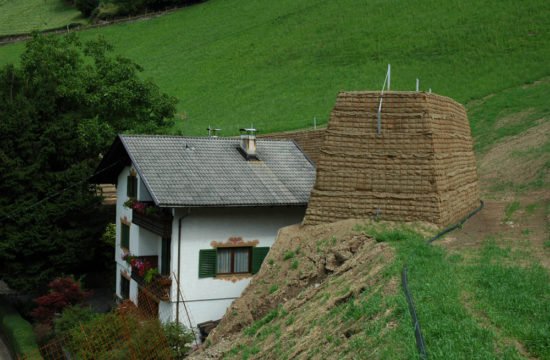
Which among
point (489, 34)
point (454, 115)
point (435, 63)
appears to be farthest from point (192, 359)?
point (489, 34)

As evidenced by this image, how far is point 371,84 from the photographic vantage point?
45.7 meters

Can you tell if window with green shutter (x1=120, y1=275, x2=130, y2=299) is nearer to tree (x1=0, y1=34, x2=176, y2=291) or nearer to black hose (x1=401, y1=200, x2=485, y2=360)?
tree (x1=0, y1=34, x2=176, y2=291)

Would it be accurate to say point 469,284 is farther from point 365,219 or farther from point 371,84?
point 371,84

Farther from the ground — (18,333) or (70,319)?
(70,319)

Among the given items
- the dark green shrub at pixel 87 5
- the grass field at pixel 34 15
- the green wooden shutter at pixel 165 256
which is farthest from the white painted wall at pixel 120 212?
the dark green shrub at pixel 87 5

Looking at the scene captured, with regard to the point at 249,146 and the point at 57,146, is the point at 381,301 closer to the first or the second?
the point at 249,146

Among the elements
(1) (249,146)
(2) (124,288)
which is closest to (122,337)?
(2) (124,288)

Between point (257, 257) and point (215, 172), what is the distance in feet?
10.6

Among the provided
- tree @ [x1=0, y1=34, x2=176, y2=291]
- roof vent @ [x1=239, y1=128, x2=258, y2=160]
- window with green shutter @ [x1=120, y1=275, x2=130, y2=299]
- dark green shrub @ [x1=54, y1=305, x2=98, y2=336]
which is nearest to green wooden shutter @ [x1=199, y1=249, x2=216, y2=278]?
dark green shrub @ [x1=54, y1=305, x2=98, y2=336]

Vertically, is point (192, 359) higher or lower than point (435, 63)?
lower

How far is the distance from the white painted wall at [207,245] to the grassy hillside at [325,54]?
1910 centimetres

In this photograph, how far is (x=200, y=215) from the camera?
20875 millimetres

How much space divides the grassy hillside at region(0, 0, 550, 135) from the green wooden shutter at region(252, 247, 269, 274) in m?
19.1

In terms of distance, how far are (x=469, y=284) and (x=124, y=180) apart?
56.3 feet
